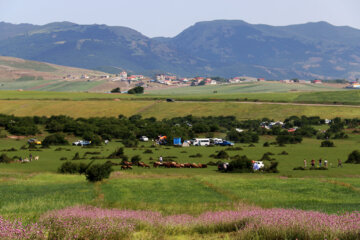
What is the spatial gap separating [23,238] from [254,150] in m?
58.5

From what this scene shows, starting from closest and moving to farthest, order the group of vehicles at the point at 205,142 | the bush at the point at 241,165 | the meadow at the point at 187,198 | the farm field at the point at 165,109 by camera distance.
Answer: the meadow at the point at 187,198, the bush at the point at 241,165, the group of vehicles at the point at 205,142, the farm field at the point at 165,109

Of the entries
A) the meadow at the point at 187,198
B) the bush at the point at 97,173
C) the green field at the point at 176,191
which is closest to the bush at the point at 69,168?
the green field at the point at 176,191

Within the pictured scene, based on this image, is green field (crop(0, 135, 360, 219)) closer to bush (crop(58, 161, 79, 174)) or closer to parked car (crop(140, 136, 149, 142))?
bush (crop(58, 161, 79, 174))

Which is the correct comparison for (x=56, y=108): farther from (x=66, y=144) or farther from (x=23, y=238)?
(x=23, y=238)

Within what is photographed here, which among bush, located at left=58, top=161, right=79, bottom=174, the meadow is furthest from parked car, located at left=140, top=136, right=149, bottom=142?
bush, located at left=58, top=161, right=79, bottom=174

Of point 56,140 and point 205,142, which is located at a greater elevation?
point 205,142

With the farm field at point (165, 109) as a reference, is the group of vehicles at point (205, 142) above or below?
below

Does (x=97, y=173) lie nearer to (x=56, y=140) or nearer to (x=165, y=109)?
(x=56, y=140)

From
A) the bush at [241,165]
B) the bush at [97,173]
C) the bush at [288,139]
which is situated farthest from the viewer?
the bush at [288,139]

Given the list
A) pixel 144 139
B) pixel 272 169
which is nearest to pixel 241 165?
pixel 272 169

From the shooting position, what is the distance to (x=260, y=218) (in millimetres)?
14578

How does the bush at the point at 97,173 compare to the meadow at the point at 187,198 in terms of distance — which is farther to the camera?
the bush at the point at 97,173

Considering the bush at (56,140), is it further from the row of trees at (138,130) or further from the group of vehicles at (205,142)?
the group of vehicles at (205,142)

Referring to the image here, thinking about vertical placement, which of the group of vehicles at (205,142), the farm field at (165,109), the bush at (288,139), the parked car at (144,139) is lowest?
the parked car at (144,139)
